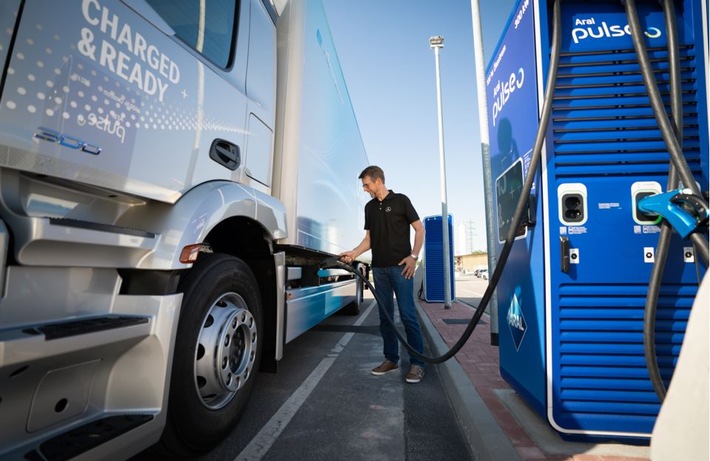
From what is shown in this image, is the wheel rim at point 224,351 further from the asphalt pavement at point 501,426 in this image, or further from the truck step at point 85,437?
the asphalt pavement at point 501,426

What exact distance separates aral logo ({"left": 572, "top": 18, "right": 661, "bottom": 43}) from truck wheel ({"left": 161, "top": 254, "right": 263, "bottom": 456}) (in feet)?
8.06

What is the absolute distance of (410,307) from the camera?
3.46 metres

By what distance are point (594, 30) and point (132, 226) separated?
272cm

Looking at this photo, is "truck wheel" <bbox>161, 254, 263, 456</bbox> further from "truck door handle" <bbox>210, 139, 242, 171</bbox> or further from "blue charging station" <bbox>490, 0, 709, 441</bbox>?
"blue charging station" <bbox>490, 0, 709, 441</bbox>

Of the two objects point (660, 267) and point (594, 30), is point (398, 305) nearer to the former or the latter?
point (660, 267)

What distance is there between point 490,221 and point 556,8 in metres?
3.21

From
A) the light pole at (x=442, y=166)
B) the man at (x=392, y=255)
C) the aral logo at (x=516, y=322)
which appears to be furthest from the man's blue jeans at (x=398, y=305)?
the light pole at (x=442, y=166)

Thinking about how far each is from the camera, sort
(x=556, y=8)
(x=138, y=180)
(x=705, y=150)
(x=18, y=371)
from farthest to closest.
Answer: (x=556, y=8) → (x=705, y=150) → (x=138, y=180) → (x=18, y=371)

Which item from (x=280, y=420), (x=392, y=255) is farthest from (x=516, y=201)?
(x=280, y=420)

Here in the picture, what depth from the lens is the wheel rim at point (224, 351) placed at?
1.88 meters

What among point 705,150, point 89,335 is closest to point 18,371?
point 89,335

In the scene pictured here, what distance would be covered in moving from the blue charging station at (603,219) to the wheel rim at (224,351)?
1.77m

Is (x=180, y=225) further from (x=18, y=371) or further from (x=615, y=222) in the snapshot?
(x=615, y=222)

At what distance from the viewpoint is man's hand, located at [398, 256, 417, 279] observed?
340 centimetres
